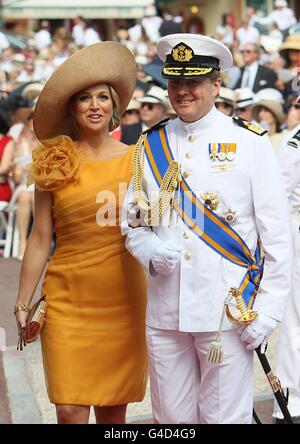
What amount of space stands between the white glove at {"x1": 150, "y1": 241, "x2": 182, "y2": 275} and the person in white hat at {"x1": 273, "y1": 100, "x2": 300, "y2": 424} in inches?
69.4

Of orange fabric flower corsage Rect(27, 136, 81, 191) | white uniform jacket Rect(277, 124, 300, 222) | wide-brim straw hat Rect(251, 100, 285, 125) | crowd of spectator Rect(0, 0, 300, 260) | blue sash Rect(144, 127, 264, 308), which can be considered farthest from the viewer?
crowd of spectator Rect(0, 0, 300, 260)

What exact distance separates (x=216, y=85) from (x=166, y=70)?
216 mm

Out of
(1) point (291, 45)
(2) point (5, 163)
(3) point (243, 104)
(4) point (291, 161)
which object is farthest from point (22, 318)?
(1) point (291, 45)

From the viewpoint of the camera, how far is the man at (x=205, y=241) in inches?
158

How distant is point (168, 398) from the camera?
4.18m

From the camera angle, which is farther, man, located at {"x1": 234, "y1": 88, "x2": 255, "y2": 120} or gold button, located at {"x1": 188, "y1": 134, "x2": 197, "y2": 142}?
man, located at {"x1": 234, "y1": 88, "x2": 255, "y2": 120}

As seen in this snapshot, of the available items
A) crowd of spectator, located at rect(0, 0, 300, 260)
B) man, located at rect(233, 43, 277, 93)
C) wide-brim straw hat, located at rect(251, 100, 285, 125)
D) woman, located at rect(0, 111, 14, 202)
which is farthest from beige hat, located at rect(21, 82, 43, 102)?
wide-brim straw hat, located at rect(251, 100, 285, 125)

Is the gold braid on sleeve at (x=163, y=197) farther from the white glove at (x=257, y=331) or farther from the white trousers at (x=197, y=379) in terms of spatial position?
the white glove at (x=257, y=331)

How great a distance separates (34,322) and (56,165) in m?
0.71

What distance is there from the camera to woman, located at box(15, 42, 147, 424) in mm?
4484

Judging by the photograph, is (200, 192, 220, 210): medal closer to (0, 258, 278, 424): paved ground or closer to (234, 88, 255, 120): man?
(0, 258, 278, 424): paved ground

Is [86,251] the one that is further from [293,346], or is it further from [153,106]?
[153,106]
